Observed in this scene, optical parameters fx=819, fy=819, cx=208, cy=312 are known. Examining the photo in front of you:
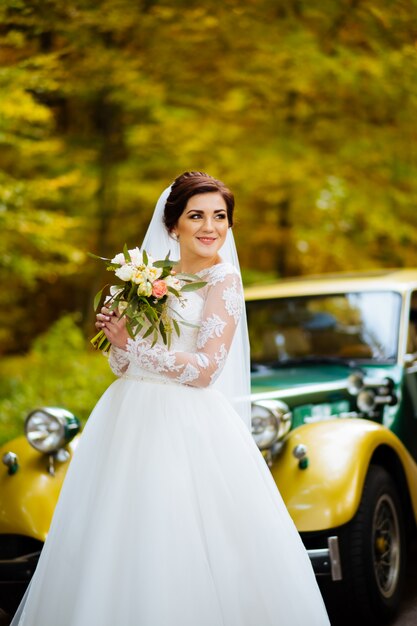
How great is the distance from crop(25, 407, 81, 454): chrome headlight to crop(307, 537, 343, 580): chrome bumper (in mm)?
1360

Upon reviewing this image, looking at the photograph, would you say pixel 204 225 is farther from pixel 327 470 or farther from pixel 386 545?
pixel 386 545

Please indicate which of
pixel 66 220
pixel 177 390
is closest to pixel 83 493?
pixel 177 390

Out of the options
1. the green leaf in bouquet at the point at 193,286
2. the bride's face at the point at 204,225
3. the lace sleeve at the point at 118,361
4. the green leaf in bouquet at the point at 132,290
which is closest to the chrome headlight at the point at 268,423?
the lace sleeve at the point at 118,361

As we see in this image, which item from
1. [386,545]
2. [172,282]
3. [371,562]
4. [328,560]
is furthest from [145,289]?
[386,545]

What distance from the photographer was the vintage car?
12.7ft

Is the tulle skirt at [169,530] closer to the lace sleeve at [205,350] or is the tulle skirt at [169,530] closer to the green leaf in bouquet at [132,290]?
the lace sleeve at [205,350]

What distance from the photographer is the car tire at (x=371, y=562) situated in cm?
389

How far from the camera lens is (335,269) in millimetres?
13383

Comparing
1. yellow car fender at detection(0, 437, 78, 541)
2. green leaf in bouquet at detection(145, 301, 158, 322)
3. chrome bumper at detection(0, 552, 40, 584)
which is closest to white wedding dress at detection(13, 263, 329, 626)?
Result: green leaf in bouquet at detection(145, 301, 158, 322)

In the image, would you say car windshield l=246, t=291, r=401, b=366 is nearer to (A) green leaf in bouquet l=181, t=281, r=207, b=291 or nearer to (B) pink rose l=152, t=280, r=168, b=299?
(A) green leaf in bouquet l=181, t=281, r=207, b=291

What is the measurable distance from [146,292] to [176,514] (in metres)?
0.81

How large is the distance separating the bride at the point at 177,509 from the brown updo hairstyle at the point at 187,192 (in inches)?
2.9

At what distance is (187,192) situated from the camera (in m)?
3.38

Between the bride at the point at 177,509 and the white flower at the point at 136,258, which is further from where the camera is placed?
the white flower at the point at 136,258
